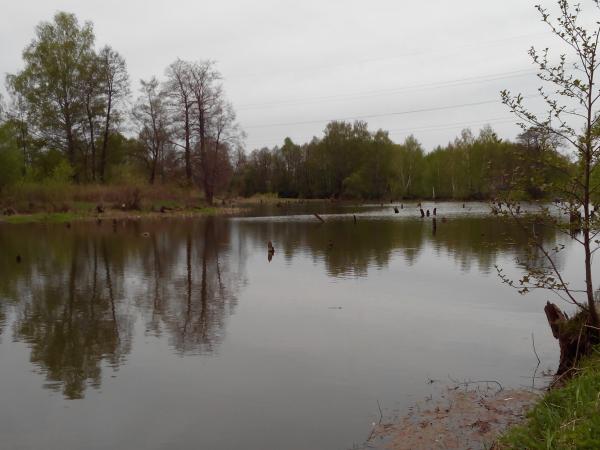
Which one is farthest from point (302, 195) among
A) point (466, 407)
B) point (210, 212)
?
point (466, 407)

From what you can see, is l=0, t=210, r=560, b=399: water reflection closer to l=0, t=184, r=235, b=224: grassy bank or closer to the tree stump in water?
the tree stump in water

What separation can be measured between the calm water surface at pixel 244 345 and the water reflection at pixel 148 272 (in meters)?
0.07

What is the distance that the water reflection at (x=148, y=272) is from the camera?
9367 millimetres

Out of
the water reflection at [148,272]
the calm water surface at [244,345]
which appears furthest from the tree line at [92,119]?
the calm water surface at [244,345]

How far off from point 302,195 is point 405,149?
20.3 metres

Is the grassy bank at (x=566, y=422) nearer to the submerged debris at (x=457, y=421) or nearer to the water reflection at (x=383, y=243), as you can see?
the submerged debris at (x=457, y=421)

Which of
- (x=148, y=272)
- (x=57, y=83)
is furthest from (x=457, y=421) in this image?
(x=57, y=83)

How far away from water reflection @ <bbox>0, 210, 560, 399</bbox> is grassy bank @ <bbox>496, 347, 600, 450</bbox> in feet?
8.58

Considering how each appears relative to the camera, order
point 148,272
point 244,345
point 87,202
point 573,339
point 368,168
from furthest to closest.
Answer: point 368,168
point 87,202
point 148,272
point 244,345
point 573,339

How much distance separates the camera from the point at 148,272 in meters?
17.0

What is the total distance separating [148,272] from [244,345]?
8.72 metres

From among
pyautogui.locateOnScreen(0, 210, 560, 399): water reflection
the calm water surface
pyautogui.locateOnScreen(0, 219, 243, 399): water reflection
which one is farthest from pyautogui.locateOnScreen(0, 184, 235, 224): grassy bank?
the calm water surface

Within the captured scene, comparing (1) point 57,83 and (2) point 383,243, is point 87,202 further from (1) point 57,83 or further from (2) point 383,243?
(2) point 383,243

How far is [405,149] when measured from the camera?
9106 centimetres
